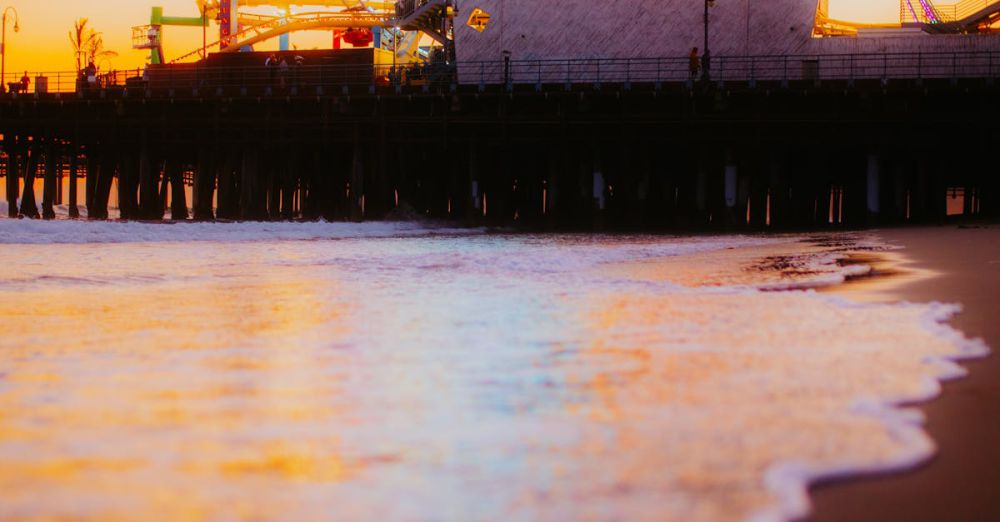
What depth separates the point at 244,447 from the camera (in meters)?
3.48

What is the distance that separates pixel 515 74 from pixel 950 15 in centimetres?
1678

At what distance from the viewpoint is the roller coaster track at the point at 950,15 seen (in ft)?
130

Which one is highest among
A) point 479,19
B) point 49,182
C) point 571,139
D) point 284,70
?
point 479,19

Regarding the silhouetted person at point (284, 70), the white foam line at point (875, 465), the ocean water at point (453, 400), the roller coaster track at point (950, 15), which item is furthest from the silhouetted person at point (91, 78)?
the white foam line at point (875, 465)

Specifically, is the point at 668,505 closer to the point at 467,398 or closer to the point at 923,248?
the point at 467,398

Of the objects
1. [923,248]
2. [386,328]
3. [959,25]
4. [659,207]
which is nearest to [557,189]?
[659,207]

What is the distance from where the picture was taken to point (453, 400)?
4.21 meters

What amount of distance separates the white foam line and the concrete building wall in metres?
36.8

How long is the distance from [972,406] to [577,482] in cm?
Result: 183

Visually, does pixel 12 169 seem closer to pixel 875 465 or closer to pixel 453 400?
pixel 453 400

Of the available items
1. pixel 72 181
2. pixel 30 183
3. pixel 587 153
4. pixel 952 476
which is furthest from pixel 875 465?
pixel 72 181

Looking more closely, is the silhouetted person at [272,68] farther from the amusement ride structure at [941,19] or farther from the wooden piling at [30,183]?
the amusement ride structure at [941,19]

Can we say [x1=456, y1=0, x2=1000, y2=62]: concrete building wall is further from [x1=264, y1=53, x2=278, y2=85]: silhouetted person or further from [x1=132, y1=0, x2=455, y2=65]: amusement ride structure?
[x1=132, y1=0, x2=455, y2=65]: amusement ride structure

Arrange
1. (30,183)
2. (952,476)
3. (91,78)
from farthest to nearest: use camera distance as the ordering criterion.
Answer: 1. (30,183)
2. (91,78)
3. (952,476)
